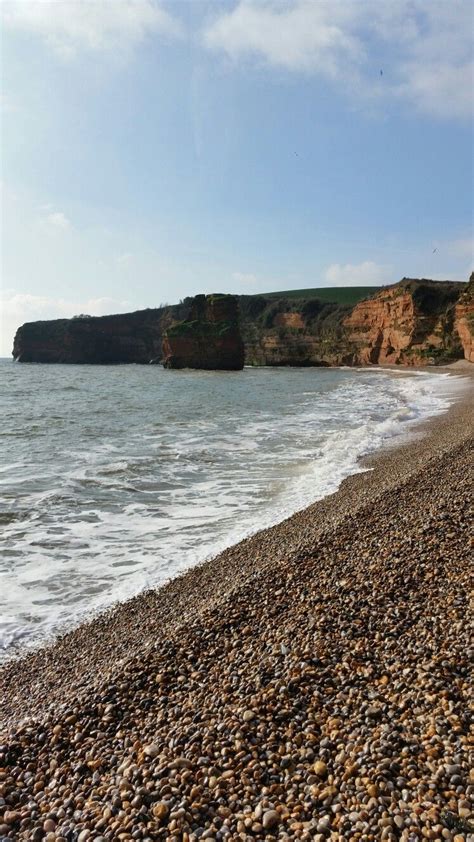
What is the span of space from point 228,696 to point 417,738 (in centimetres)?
164

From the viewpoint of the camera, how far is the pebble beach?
11.0 ft

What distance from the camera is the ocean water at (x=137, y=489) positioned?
325 inches

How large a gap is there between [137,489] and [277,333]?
346ft

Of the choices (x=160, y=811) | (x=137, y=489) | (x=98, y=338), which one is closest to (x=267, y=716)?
(x=160, y=811)

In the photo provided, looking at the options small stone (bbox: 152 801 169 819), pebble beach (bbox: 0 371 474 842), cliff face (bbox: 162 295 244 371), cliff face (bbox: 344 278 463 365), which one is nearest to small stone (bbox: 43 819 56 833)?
pebble beach (bbox: 0 371 474 842)

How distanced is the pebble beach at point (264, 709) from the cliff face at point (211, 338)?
9089 centimetres

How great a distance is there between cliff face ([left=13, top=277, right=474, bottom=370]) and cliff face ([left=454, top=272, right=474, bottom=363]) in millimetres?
142

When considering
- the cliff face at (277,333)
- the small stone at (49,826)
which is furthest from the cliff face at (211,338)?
Answer: the small stone at (49,826)

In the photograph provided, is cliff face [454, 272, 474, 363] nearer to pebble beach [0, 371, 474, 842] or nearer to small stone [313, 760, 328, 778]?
pebble beach [0, 371, 474, 842]

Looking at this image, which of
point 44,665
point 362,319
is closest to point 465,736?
point 44,665

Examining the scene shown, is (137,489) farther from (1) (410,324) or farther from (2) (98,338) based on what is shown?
(2) (98,338)

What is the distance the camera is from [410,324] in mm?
85188

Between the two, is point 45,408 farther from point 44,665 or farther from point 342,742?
point 342,742

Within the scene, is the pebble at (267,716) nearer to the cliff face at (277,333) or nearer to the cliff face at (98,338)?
the cliff face at (277,333)
